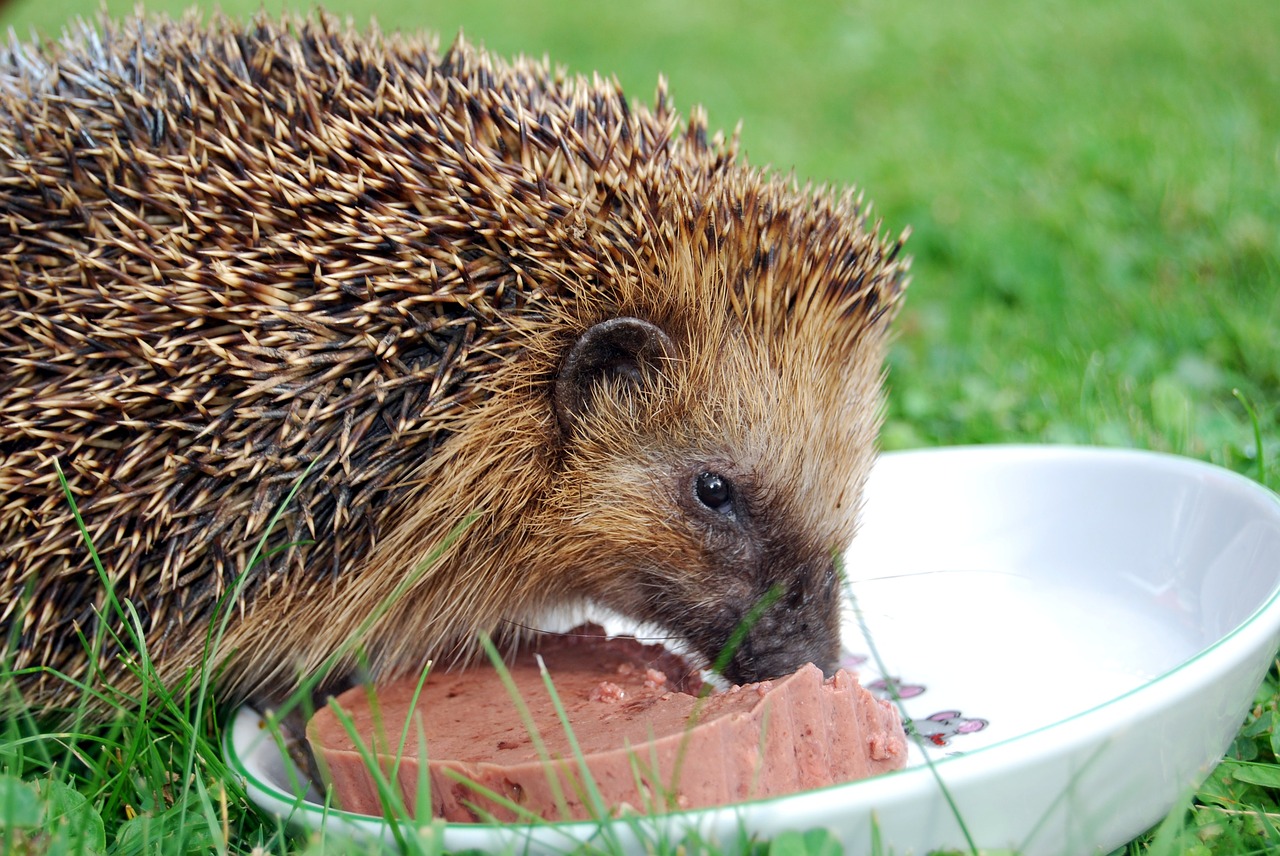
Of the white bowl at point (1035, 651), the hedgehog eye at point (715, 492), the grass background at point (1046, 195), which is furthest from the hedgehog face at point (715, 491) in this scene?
the grass background at point (1046, 195)

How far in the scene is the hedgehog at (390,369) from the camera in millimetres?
1783

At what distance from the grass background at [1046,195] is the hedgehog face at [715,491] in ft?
1.87

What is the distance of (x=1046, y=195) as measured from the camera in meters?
4.36

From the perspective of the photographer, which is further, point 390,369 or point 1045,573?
point 1045,573

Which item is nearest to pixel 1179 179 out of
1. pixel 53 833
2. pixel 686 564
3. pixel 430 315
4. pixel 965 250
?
pixel 965 250

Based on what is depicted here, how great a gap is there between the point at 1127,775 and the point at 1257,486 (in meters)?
0.80

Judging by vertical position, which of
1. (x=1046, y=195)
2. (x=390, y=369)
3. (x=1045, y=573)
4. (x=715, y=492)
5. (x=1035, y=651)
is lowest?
(x=1035, y=651)

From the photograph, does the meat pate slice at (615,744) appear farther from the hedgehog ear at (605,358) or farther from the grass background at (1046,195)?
the hedgehog ear at (605,358)

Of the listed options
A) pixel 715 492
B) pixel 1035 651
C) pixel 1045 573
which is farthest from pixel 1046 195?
pixel 715 492

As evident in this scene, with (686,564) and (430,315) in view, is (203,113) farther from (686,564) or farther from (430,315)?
(686,564)

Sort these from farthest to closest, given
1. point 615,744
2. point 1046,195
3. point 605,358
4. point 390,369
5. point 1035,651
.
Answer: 1. point 1046,195
2. point 1035,651
3. point 605,358
4. point 390,369
5. point 615,744

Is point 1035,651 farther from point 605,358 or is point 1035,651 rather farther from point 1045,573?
point 605,358

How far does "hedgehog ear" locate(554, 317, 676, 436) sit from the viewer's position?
6.28 ft

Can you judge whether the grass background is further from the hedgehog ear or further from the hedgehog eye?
the hedgehog eye
